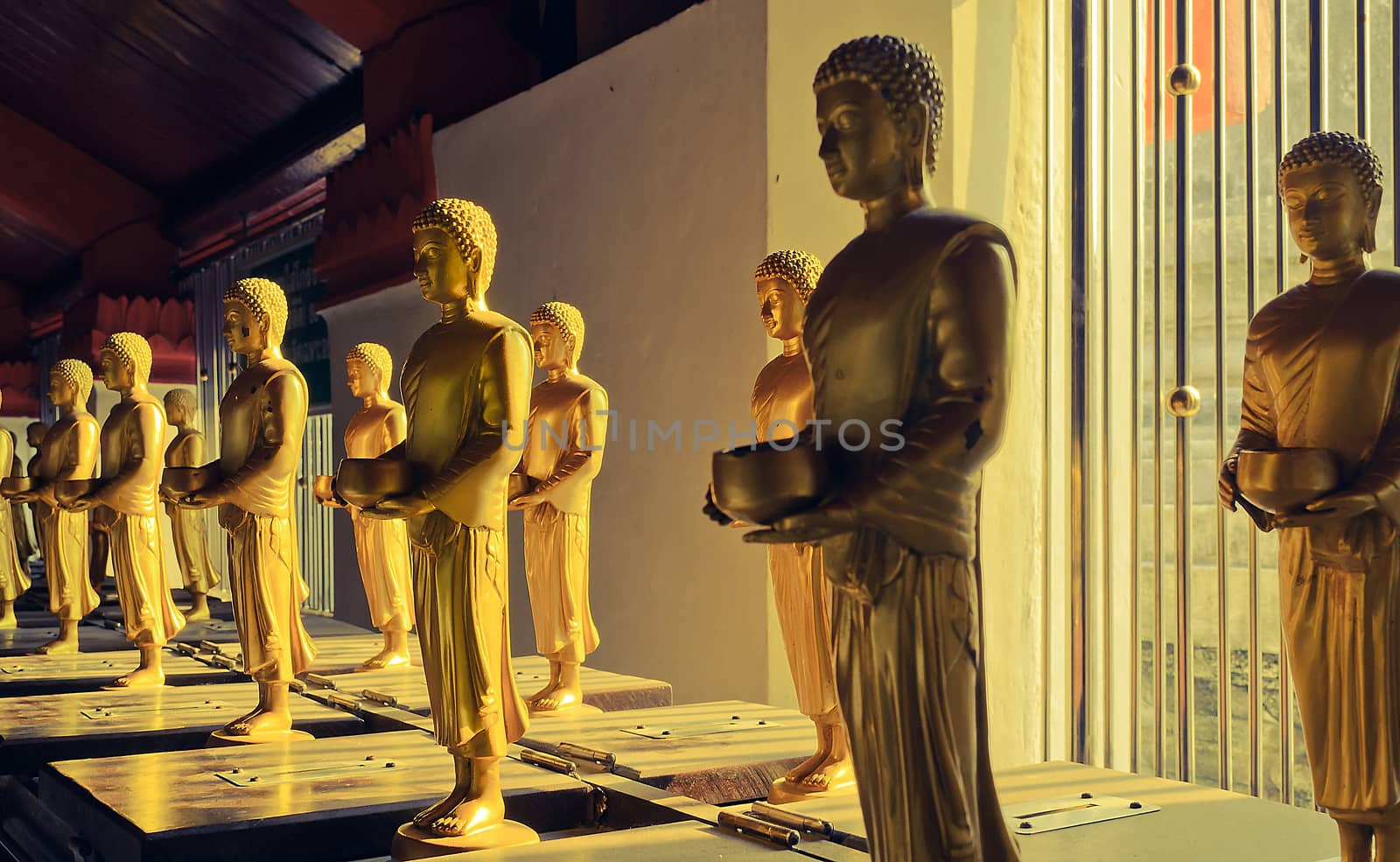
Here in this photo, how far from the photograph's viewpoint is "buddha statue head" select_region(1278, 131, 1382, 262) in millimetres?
2732

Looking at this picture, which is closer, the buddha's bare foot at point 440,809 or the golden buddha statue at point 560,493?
the buddha's bare foot at point 440,809

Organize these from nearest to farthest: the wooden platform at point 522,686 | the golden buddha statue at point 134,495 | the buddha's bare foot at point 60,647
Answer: the wooden platform at point 522,686, the golden buddha statue at point 134,495, the buddha's bare foot at point 60,647

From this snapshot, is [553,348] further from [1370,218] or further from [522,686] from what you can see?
[1370,218]

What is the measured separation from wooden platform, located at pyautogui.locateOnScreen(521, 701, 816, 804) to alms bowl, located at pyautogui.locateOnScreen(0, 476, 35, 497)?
396cm

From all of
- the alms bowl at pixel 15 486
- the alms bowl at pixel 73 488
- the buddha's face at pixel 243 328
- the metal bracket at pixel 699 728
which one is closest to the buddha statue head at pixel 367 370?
the alms bowl at pixel 73 488

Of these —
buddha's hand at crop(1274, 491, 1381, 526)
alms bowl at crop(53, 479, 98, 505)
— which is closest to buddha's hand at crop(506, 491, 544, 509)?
alms bowl at crop(53, 479, 98, 505)

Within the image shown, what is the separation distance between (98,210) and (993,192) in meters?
11.8

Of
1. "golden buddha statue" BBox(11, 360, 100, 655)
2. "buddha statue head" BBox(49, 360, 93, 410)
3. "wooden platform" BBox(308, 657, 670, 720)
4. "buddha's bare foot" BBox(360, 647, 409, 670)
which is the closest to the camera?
"wooden platform" BBox(308, 657, 670, 720)

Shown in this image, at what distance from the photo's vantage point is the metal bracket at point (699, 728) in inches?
193

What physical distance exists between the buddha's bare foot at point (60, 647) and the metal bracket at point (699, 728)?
4.40m

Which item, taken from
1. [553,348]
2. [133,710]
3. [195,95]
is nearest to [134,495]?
[133,710]

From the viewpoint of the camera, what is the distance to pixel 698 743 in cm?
473

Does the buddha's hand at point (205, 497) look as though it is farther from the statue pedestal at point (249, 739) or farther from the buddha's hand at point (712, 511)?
the buddha's hand at point (712, 511)

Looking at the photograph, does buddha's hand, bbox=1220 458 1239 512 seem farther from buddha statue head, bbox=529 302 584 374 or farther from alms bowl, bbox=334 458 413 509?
buddha statue head, bbox=529 302 584 374
